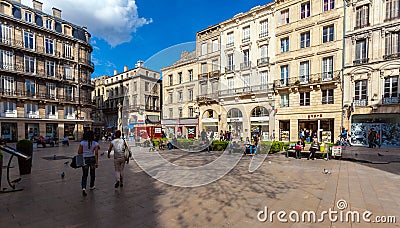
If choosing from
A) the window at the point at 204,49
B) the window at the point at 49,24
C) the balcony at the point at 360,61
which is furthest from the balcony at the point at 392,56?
the window at the point at 49,24

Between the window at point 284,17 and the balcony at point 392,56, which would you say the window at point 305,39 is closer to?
the window at point 284,17

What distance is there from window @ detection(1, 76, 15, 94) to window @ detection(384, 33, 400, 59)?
44592 millimetres

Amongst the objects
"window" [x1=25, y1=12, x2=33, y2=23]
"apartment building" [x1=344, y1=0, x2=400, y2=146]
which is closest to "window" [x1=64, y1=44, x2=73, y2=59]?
"window" [x1=25, y1=12, x2=33, y2=23]

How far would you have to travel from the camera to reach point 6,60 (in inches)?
1091

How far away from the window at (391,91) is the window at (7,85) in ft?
146

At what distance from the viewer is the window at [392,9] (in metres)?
17.7

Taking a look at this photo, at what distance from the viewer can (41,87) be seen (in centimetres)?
3073

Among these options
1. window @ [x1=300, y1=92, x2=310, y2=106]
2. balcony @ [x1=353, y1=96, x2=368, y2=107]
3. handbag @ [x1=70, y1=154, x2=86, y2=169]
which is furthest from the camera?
window @ [x1=300, y1=92, x2=310, y2=106]

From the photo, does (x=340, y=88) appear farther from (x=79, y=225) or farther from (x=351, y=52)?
(x=79, y=225)

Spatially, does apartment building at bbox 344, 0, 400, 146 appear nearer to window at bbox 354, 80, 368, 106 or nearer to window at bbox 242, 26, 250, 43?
window at bbox 354, 80, 368, 106

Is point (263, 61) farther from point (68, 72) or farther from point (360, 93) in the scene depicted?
point (68, 72)

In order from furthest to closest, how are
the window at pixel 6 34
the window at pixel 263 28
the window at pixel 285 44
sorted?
the window at pixel 6 34 < the window at pixel 263 28 < the window at pixel 285 44

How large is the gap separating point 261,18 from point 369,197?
24.2m

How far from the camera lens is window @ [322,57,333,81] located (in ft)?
68.4
